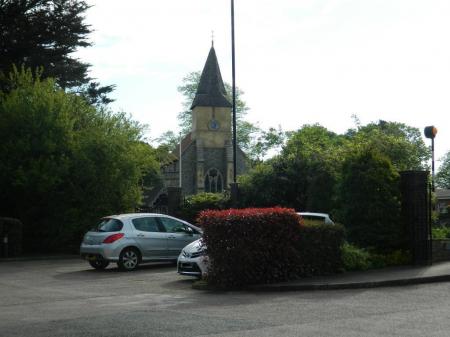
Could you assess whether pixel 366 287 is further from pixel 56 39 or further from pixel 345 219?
pixel 56 39

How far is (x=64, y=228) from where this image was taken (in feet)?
90.5

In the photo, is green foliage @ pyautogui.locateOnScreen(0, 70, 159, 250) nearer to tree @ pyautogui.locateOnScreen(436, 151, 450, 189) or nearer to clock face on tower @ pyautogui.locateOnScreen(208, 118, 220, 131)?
clock face on tower @ pyautogui.locateOnScreen(208, 118, 220, 131)

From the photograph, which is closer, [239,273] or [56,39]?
[239,273]

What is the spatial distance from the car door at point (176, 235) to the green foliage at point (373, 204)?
5.08 metres

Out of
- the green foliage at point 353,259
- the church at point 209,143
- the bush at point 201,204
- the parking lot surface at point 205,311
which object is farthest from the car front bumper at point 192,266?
the church at point 209,143

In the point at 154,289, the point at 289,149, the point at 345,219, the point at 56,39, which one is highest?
the point at 56,39

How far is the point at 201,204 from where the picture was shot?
3206 cm

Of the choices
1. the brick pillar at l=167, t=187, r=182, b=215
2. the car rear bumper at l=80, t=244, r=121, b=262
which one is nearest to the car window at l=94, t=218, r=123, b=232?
the car rear bumper at l=80, t=244, r=121, b=262

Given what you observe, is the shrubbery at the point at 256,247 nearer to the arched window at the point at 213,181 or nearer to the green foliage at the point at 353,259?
the green foliage at the point at 353,259

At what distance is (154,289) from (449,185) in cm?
10777

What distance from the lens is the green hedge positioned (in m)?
25.9

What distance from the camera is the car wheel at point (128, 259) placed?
19.4 meters

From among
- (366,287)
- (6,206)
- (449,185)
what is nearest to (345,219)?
(366,287)

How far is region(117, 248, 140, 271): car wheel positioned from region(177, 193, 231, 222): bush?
1198cm
